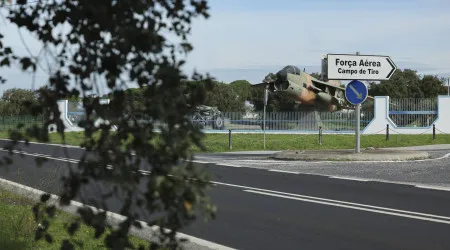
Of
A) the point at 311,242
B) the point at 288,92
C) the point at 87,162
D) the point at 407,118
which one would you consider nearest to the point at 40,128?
the point at 87,162

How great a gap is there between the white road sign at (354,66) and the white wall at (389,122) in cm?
1870

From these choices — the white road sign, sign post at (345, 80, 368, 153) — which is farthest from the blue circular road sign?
the white road sign

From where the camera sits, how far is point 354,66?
65.0 ft

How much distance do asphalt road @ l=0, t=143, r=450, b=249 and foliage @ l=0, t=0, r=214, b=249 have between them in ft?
0.55

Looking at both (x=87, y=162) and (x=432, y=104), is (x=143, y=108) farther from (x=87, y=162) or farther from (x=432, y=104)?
(x=432, y=104)

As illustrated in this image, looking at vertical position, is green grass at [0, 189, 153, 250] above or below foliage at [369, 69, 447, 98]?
below

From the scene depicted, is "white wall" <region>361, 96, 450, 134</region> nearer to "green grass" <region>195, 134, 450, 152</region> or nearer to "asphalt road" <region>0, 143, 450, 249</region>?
"green grass" <region>195, 134, 450, 152</region>

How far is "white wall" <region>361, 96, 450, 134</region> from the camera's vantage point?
38031 mm

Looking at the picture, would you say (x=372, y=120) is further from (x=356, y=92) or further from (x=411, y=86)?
(x=411, y=86)

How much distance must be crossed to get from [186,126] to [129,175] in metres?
0.27

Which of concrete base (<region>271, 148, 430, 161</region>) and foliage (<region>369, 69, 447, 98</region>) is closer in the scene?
concrete base (<region>271, 148, 430, 161</region>)

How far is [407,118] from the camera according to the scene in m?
40.2

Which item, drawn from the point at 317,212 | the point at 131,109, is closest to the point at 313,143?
the point at 317,212

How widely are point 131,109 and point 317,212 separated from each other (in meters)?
6.99
